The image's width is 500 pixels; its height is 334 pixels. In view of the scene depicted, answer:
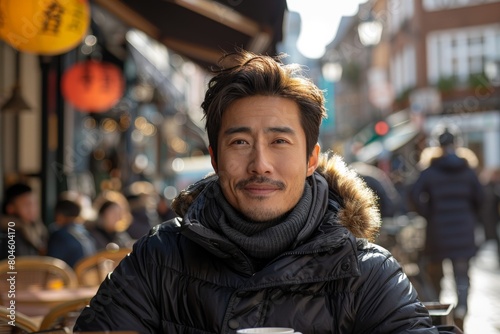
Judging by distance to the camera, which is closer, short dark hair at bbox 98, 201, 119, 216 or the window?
short dark hair at bbox 98, 201, 119, 216

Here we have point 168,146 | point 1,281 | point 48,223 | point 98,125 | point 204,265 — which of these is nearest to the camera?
point 204,265

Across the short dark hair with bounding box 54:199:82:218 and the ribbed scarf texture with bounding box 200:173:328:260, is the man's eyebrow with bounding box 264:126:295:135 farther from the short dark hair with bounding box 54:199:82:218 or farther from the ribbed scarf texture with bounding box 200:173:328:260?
the short dark hair with bounding box 54:199:82:218

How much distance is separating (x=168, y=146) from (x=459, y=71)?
13.9m

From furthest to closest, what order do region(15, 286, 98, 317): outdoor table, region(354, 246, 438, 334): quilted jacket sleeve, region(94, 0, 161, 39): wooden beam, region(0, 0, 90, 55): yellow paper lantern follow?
region(94, 0, 161, 39): wooden beam, region(0, 0, 90, 55): yellow paper lantern, region(15, 286, 98, 317): outdoor table, region(354, 246, 438, 334): quilted jacket sleeve

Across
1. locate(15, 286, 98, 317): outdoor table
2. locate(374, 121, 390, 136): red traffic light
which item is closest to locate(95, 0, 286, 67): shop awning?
locate(15, 286, 98, 317): outdoor table

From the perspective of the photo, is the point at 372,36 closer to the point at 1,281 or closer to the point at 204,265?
the point at 1,281

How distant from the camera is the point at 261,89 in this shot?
8.64 feet

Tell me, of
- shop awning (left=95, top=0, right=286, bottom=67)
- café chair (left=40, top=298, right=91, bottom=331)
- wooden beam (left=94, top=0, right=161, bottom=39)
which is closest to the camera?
café chair (left=40, top=298, right=91, bottom=331)

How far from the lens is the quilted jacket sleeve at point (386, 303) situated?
2471 mm

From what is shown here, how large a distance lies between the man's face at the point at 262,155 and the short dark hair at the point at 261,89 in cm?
2

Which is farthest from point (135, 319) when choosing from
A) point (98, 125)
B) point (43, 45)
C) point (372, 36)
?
point (98, 125)

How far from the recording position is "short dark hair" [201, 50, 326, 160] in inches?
104

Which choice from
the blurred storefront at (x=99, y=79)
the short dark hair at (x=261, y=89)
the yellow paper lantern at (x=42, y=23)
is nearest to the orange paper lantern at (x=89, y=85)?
the blurred storefront at (x=99, y=79)

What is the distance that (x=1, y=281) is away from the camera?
6.20 metres
